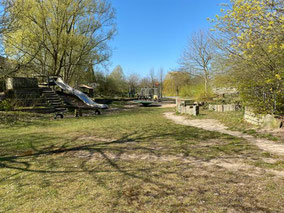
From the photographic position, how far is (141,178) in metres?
2.91

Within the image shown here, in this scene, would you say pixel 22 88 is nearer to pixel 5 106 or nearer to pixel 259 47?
pixel 5 106

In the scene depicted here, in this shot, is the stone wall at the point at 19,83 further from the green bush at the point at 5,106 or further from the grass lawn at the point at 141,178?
the grass lawn at the point at 141,178

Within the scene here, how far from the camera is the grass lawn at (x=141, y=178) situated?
222 centimetres

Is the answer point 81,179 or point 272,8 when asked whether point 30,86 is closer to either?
point 81,179

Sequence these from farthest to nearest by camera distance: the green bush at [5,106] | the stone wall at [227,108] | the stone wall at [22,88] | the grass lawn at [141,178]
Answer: the stone wall at [22,88]
the stone wall at [227,108]
the green bush at [5,106]
the grass lawn at [141,178]

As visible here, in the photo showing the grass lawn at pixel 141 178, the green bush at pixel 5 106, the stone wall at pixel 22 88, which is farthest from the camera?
the stone wall at pixel 22 88

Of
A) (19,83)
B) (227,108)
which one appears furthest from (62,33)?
(227,108)

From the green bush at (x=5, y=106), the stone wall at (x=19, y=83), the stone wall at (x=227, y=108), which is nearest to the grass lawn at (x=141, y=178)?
the green bush at (x=5, y=106)

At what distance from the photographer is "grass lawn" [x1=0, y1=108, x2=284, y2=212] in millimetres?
2223

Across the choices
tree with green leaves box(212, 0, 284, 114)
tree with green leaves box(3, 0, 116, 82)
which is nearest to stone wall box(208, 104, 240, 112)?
tree with green leaves box(212, 0, 284, 114)

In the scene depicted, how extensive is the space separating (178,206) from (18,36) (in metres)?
15.3

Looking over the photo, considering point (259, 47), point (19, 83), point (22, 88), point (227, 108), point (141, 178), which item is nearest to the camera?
point (141, 178)

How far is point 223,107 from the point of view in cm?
1230

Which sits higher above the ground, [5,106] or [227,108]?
[5,106]
